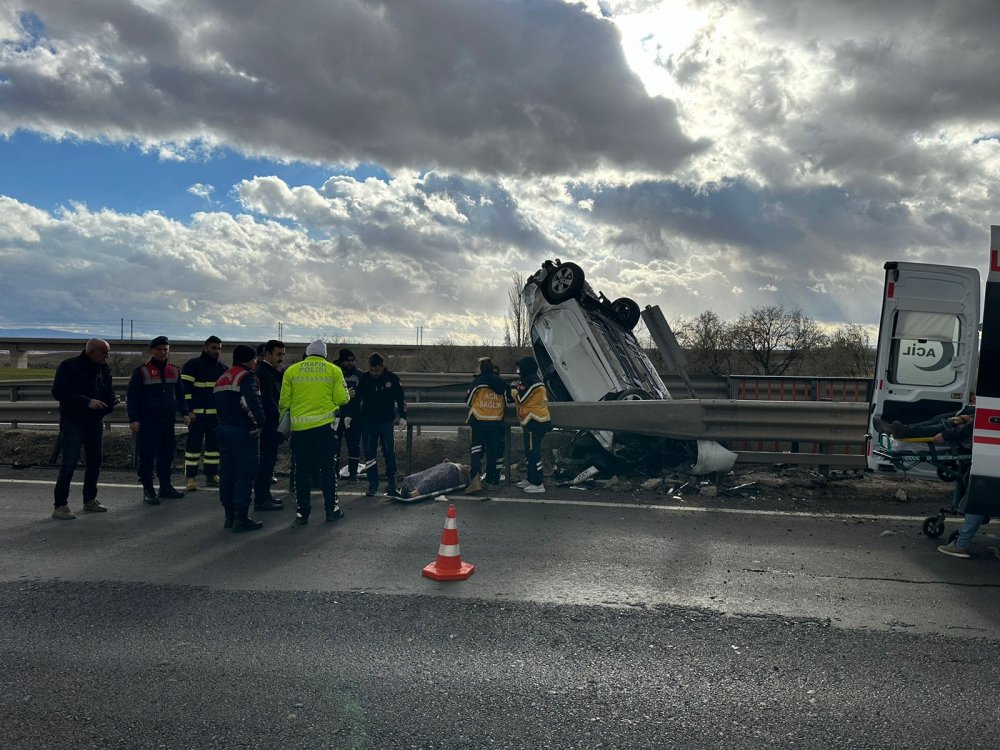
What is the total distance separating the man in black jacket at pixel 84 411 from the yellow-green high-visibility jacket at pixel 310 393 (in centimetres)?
199

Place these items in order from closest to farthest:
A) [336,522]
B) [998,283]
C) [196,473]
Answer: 1. [998,283]
2. [336,522]
3. [196,473]

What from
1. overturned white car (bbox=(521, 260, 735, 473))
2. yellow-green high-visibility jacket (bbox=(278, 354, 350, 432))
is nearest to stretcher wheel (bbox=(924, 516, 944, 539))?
overturned white car (bbox=(521, 260, 735, 473))

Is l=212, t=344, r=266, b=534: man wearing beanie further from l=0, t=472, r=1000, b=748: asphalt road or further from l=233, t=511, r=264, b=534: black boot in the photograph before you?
l=0, t=472, r=1000, b=748: asphalt road

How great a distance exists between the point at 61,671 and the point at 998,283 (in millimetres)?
6359

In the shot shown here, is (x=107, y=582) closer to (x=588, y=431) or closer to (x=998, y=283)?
(x=588, y=431)

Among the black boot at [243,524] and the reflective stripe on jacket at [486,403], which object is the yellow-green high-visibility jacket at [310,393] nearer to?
the black boot at [243,524]

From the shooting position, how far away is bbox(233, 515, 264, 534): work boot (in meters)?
6.29

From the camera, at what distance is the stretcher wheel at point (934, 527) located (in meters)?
5.95

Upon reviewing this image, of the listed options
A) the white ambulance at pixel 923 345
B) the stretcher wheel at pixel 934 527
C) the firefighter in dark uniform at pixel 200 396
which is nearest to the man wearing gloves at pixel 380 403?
the firefighter in dark uniform at pixel 200 396

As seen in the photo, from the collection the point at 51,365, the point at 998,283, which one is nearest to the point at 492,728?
the point at 998,283

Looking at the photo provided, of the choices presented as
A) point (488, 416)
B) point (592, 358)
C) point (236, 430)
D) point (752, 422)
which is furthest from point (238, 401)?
point (752, 422)

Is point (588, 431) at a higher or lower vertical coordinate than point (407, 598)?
higher

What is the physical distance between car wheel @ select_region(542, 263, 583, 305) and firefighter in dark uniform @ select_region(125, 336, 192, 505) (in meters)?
4.46

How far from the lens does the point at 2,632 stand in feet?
13.1
